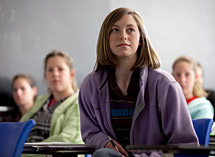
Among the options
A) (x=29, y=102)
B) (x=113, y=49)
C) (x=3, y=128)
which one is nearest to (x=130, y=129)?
(x=113, y=49)

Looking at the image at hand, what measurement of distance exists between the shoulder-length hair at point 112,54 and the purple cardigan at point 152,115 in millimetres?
53

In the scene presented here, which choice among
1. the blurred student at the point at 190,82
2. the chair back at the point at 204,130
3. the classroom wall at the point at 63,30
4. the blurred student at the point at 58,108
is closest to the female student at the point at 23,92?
the classroom wall at the point at 63,30

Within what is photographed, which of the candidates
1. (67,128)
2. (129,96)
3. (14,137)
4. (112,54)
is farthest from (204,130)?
(67,128)

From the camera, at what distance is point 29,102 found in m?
4.02

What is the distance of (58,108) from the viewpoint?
330 cm

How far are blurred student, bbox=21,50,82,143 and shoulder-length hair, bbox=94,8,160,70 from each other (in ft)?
4.09

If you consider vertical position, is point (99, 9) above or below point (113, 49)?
above

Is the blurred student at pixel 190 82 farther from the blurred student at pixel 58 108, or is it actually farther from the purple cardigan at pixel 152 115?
the purple cardigan at pixel 152 115

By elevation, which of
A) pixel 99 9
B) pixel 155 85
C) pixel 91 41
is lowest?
pixel 155 85

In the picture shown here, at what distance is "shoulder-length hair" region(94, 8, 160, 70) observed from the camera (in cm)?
196

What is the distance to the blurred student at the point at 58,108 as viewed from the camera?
318 cm

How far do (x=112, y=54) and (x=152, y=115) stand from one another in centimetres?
37

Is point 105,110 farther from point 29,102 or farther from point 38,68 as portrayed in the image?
point 38,68

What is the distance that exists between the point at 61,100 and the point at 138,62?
61.2 inches
